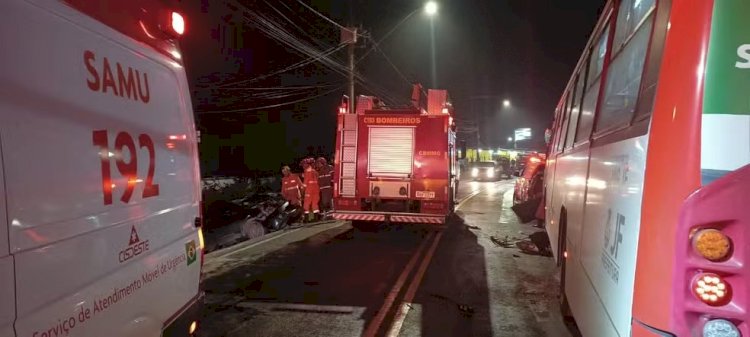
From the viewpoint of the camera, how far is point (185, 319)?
3.51 metres

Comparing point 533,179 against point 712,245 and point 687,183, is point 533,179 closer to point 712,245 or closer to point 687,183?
point 687,183

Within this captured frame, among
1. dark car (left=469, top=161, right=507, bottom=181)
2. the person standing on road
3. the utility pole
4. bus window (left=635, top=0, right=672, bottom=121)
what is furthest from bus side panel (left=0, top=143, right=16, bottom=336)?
dark car (left=469, top=161, right=507, bottom=181)

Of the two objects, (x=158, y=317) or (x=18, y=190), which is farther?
(x=158, y=317)

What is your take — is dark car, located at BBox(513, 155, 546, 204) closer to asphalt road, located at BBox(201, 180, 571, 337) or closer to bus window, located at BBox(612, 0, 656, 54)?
asphalt road, located at BBox(201, 180, 571, 337)

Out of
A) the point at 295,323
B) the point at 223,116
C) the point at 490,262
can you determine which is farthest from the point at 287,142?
the point at 295,323

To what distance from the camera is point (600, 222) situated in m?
3.44

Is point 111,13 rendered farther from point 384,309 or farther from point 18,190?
point 384,309

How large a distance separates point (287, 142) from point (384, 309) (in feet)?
141

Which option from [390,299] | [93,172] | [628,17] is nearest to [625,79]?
[628,17]

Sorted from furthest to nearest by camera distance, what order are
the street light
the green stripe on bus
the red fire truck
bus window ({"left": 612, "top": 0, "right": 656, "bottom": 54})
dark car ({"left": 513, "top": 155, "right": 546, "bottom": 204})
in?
the street light
dark car ({"left": 513, "top": 155, "right": 546, "bottom": 204})
the red fire truck
bus window ({"left": 612, "top": 0, "right": 656, "bottom": 54})
the green stripe on bus

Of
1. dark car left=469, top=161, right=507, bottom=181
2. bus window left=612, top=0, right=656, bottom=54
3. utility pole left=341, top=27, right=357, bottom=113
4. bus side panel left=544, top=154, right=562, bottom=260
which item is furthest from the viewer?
dark car left=469, top=161, right=507, bottom=181

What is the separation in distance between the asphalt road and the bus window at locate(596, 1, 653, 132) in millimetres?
2678

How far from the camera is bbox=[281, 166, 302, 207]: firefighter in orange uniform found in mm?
14773

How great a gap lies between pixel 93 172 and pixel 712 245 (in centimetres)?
254
